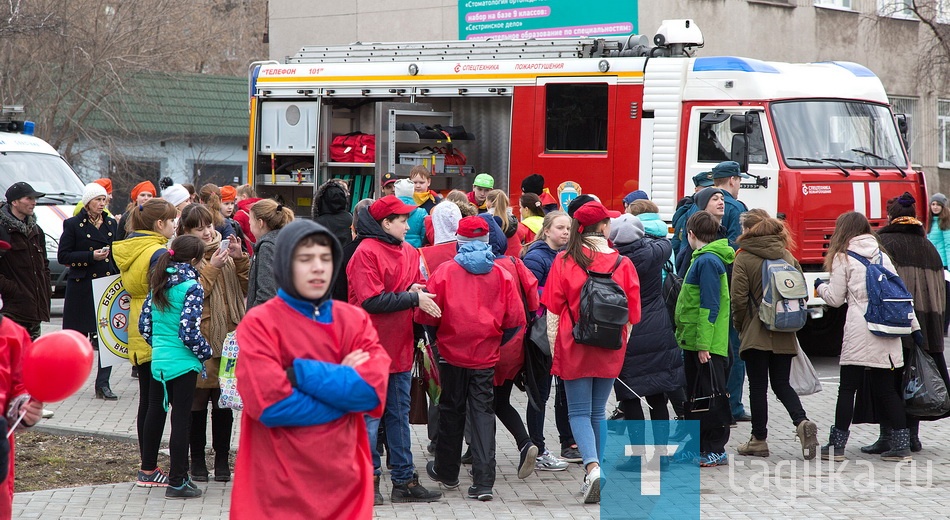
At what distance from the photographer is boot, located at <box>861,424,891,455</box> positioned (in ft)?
26.6

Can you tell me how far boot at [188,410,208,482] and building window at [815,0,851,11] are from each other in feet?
68.9

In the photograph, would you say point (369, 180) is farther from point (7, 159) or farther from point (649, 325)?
point (649, 325)

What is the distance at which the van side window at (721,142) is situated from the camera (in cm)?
1249

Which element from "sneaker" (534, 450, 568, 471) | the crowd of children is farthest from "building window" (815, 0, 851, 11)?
"sneaker" (534, 450, 568, 471)

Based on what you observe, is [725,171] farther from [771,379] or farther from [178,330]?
[178,330]

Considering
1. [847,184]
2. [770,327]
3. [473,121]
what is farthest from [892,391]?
[473,121]

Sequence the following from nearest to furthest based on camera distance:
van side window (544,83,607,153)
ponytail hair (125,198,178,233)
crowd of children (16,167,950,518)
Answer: crowd of children (16,167,950,518) < ponytail hair (125,198,178,233) < van side window (544,83,607,153)

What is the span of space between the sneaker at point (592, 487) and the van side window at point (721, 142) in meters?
6.58

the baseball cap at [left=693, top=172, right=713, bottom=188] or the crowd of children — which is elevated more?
the baseball cap at [left=693, top=172, right=713, bottom=188]

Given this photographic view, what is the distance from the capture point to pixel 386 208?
6.65m

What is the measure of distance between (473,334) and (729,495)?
6.44 feet

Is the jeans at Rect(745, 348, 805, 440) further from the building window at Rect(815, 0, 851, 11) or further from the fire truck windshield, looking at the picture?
the building window at Rect(815, 0, 851, 11)

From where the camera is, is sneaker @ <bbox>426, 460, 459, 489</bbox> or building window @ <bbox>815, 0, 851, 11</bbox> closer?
sneaker @ <bbox>426, 460, 459, 489</bbox>

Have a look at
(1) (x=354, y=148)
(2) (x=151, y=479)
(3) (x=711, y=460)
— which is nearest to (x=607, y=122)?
(1) (x=354, y=148)
